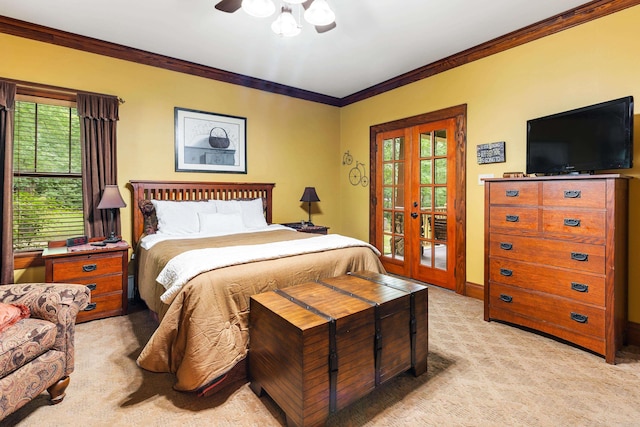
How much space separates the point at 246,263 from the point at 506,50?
339 centimetres

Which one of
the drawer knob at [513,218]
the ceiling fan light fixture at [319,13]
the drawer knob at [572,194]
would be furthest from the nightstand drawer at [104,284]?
the drawer knob at [572,194]

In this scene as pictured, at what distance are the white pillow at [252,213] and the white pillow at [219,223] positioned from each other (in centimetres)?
22

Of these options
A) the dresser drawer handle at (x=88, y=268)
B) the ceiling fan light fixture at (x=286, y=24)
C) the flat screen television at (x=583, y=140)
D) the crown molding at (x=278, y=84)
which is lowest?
the dresser drawer handle at (x=88, y=268)

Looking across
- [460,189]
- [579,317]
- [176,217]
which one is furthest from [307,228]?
[579,317]

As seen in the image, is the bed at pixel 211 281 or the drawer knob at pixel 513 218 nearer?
the bed at pixel 211 281

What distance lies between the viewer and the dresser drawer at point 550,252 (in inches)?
90.4

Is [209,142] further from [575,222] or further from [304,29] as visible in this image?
[575,222]

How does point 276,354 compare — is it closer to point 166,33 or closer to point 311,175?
point 166,33

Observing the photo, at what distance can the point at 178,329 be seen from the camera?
187 centimetres

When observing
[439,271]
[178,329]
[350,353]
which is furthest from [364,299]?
[439,271]

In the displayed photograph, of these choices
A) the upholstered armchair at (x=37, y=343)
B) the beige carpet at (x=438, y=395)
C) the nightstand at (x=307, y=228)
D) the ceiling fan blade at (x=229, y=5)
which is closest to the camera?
the upholstered armchair at (x=37, y=343)

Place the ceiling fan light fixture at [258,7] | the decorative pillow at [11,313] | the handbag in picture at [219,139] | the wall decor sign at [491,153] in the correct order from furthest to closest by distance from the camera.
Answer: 1. the handbag in picture at [219,139]
2. the wall decor sign at [491,153]
3. the ceiling fan light fixture at [258,7]
4. the decorative pillow at [11,313]

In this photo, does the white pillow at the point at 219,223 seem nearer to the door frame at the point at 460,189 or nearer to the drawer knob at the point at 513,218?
the door frame at the point at 460,189

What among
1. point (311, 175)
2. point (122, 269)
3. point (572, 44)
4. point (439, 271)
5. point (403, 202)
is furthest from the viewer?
point (311, 175)
